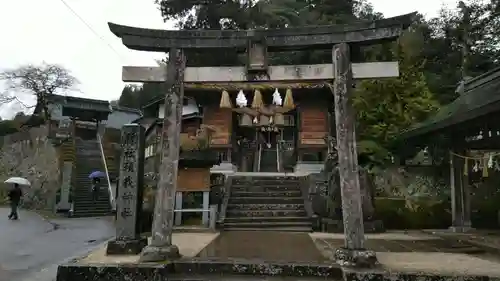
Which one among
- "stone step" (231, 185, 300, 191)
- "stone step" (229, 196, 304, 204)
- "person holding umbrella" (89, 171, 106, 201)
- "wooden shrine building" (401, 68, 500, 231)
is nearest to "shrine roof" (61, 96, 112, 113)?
"person holding umbrella" (89, 171, 106, 201)

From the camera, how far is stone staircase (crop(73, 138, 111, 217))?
23.9 metres

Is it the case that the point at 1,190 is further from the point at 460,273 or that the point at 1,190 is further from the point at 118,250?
the point at 460,273

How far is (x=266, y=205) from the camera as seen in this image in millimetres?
14078

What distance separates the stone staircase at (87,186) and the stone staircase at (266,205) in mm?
12132

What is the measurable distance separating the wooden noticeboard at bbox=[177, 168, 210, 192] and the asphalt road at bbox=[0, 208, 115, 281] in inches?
127

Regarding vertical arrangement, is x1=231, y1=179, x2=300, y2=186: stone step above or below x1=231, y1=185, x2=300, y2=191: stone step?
above

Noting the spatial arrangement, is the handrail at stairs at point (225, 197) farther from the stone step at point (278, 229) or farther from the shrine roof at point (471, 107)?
the shrine roof at point (471, 107)

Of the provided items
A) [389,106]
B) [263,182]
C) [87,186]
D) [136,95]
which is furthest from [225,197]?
[136,95]

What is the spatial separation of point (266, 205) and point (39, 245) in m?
7.43

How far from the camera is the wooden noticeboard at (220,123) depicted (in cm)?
1884

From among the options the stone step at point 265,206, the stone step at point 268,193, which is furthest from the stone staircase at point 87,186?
the stone step at point 265,206

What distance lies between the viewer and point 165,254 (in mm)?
6992

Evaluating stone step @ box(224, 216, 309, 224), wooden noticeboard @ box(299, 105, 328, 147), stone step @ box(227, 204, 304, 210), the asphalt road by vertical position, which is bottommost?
the asphalt road

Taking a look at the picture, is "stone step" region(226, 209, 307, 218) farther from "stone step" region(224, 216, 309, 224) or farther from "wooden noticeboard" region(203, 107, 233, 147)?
"wooden noticeboard" region(203, 107, 233, 147)
